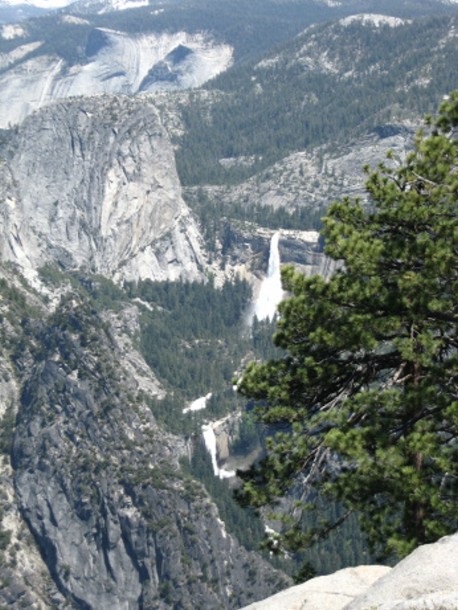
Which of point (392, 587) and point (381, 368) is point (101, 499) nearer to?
point (381, 368)

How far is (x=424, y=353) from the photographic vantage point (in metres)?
37.9

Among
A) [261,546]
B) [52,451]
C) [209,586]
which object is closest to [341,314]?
[261,546]

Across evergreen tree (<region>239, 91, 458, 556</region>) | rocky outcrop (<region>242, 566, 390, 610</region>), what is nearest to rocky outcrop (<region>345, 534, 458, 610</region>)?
rocky outcrop (<region>242, 566, 390, 610</region>)

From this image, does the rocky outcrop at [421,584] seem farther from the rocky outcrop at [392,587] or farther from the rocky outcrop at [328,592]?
the rocky outcrop at [328,592]

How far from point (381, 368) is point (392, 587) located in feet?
34.3

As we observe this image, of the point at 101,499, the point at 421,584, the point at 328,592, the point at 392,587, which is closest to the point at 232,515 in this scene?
the point at 101,499

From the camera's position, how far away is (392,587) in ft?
102

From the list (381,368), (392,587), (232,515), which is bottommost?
(232,515)

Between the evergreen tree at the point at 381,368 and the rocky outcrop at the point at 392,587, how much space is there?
2707 millimetres

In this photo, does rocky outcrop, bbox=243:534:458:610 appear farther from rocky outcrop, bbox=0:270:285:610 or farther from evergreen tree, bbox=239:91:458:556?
rocky outcrop, bbox=0:270:285:610

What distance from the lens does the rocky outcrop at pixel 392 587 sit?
29812 millimetres

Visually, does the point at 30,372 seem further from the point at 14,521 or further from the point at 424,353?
the point at 424,353

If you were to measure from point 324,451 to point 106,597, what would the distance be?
137 metres

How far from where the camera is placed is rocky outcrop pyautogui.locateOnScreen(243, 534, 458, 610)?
29.8 metres
